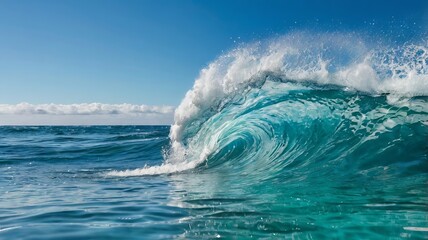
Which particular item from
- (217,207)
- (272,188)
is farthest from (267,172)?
(217,207)

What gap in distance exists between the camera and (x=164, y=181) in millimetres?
8461

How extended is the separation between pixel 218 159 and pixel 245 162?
0.82 meters

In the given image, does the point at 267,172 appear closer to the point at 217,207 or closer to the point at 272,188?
the point at 272,188

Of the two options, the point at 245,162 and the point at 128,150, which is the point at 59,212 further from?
the point at 128,150

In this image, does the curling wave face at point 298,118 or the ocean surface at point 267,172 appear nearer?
the ocean surface at point 267,172

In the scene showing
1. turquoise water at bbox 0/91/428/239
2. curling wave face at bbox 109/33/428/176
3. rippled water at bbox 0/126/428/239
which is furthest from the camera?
curling wave face at bbox 109/33/428/176

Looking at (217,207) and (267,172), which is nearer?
(217,207)

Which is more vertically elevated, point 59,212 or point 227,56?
point 227,56

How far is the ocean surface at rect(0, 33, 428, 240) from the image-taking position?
436 cm

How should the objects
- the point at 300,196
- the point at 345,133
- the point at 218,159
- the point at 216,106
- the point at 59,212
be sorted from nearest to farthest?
the point at 59,212 < the point at 300,196 < the point at 345,133 < the point at 218,159 < the point at 216,106

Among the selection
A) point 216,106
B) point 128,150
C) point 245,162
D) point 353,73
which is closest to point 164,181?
point 245,162

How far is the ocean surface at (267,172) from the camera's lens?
4.36 meters

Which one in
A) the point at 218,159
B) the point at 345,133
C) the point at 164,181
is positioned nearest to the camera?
the point at 164,181

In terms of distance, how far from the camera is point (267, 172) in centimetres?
918
